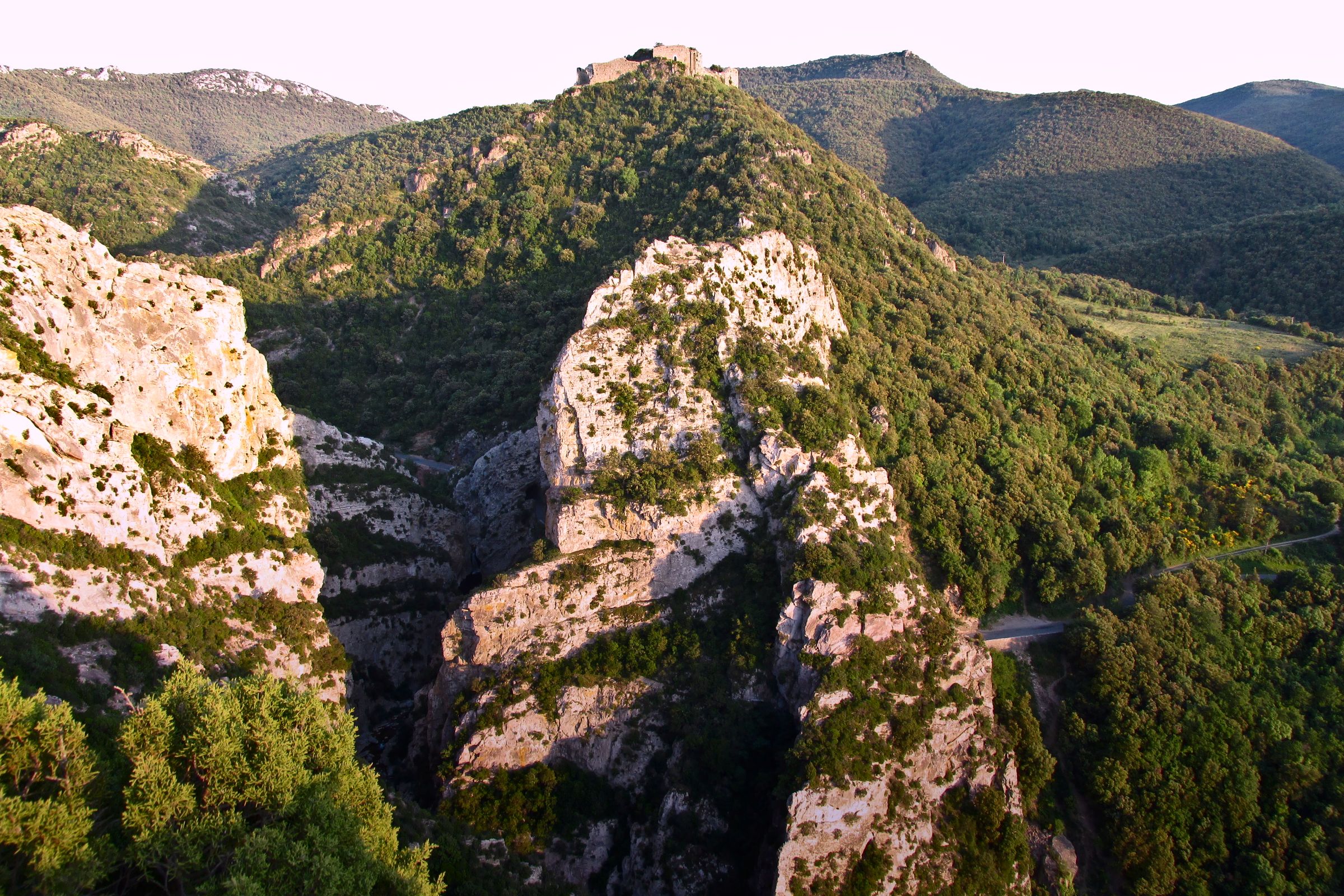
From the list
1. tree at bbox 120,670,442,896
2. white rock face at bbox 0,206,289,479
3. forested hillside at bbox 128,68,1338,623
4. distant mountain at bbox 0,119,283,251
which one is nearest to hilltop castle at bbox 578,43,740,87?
forested hillside at bbox 128,68,1338,623

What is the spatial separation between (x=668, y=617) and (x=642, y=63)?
82288mm

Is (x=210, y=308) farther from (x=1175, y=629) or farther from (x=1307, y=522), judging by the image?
(x=1307, y=522)

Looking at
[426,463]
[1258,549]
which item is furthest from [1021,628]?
[426,463]

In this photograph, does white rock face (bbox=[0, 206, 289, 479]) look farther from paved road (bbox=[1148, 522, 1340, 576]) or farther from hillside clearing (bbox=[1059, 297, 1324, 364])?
hillside clearing (bbox=[1059, 297, 1324, 364])

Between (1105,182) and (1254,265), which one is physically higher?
(1105,182)

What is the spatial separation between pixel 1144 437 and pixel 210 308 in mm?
74565

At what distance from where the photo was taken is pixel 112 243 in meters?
93.4

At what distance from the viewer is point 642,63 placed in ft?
332

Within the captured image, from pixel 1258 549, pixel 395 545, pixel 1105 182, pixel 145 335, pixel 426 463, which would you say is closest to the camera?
pixel 145 335

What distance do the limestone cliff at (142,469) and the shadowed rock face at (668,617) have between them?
12101mm

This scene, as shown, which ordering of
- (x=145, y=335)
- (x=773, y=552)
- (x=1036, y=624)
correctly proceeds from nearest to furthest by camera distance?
(x=145, y=335) < (x=773, y=552) < (x=1036, y=624)

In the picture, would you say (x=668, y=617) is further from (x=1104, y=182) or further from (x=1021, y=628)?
(x=1104, y=182)

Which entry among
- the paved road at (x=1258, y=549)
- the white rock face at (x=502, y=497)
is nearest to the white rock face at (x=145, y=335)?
the white rock face at (x=502, y=497)

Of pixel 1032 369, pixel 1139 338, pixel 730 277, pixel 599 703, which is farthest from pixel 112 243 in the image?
pixel 1139 338
